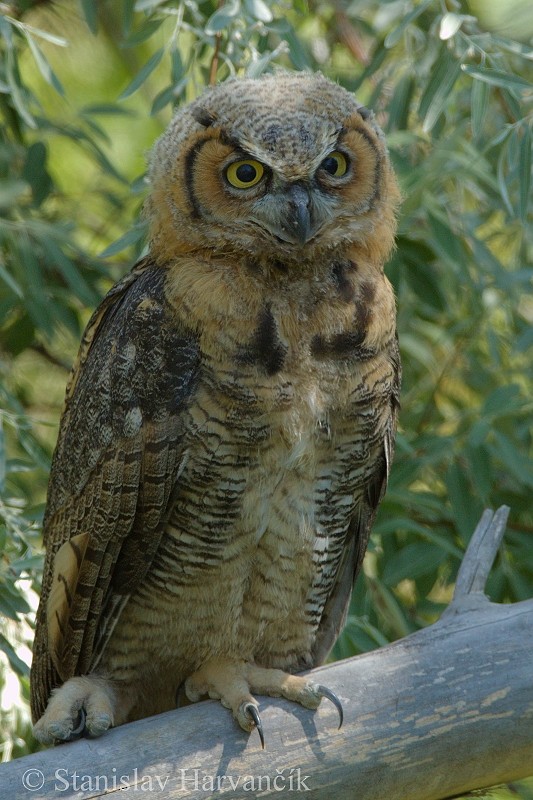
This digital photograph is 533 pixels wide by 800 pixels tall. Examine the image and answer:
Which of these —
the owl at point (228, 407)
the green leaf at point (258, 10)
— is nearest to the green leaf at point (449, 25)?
the owl at point (228, 407)

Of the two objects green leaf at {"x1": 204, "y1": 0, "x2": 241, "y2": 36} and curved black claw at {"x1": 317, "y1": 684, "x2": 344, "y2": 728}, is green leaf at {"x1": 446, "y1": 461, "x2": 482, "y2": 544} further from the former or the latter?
green leaf at {"x1": 204, "y1": 0, "x2": 241, "y2": 36}

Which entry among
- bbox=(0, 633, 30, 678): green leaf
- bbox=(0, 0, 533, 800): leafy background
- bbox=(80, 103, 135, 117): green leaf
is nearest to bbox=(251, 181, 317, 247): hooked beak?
bbox=(0, 0, 533, 800): leafy background

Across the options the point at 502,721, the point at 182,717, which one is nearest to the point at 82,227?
the point at 182,717

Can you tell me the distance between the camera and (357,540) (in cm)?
253

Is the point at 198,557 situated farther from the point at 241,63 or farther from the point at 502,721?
the point at 241,63

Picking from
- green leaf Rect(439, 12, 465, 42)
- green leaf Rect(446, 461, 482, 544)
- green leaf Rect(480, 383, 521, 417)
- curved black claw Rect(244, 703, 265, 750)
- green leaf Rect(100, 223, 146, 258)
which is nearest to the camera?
curved black claw Rect(244, 703, 265, 750)

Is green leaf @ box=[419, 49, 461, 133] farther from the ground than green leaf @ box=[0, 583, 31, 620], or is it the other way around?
green leaf @ box=[419, 49, 461, 133]

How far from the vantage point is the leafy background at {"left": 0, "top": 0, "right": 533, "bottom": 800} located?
253cm

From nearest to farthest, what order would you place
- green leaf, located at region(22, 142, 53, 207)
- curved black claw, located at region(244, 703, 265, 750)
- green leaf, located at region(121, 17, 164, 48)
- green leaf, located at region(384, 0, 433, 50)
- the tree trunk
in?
the tree trunk → curved black claw, located at region(244, 703, 265, 750) → green leaf, located at region(384, 0, 433, 50) → green leaf, located at region(121, 17, 164, 48) → green leaf, located at region(22, 142, 53, 207)

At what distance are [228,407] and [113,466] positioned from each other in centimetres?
30

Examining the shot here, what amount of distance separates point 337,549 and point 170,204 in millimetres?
868

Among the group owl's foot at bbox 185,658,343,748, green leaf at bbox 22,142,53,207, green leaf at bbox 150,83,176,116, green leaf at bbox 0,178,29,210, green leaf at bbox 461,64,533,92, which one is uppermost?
green leaf at bbox 461,64,533,92

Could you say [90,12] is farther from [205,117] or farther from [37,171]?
[205,117]

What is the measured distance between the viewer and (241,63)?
8.63 feet
